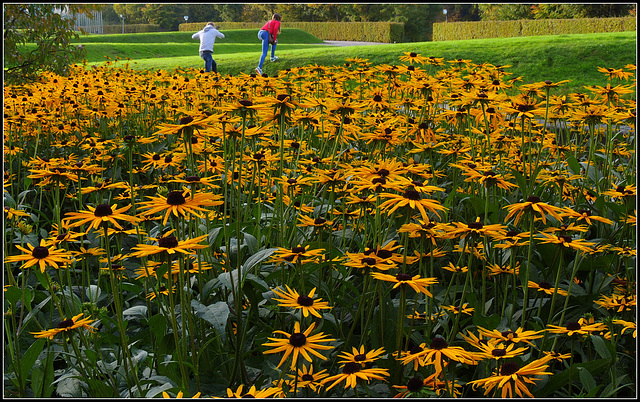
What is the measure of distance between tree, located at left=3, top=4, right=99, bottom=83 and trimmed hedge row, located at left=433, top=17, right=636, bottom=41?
18807 millimetres

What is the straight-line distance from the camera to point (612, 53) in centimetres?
1162

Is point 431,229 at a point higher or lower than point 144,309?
higher

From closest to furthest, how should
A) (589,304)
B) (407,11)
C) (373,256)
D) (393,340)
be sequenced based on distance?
(373,256), (393,340), (589,304), (407,11)

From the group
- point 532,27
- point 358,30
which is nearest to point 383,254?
point 532,27

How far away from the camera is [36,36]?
6668 millimetres

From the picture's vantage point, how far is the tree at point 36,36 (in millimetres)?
6246

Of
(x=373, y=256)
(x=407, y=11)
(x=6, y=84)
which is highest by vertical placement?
(x=407, y=11)

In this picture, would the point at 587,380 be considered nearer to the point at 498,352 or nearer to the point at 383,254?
the point at 498,352

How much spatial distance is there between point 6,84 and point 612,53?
37.9ft

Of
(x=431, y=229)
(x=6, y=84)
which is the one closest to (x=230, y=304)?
(x=431, y=229)

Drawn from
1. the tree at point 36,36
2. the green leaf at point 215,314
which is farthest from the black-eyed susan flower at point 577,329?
the tree at point 36,36

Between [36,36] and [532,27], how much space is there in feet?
75.4

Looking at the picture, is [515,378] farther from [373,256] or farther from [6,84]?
[6,84]

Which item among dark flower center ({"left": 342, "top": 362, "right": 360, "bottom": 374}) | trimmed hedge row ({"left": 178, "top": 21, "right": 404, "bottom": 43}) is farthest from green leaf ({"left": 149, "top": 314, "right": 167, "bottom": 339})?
trimmed hedge row ({"left": 178, "top": 21, "right": 404, "bottom": 43})
